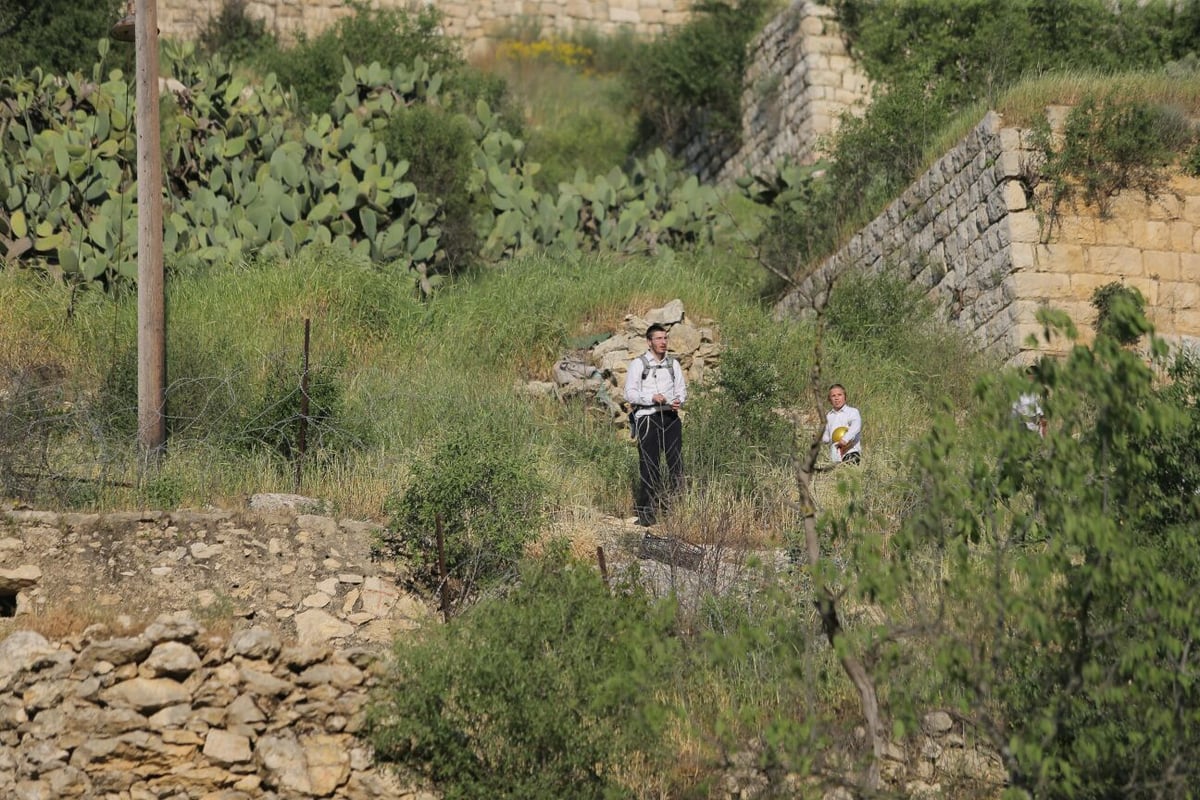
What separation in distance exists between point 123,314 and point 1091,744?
33.4 feet

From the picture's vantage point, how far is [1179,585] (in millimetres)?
6508

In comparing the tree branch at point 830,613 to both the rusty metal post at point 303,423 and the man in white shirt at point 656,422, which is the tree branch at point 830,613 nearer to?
the man in white shirt at point 656,422

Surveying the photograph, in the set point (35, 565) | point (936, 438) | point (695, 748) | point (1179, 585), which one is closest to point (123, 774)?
point (35, 565)

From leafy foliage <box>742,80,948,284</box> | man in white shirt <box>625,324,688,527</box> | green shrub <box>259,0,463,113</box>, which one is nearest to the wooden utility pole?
man in white shirt <box>625,324,688,527</box>

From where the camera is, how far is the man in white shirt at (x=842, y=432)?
11.7m

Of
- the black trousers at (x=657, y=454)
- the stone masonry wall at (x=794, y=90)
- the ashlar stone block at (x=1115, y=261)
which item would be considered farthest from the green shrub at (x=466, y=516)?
the stone masonry wall at (x=794, y=90)

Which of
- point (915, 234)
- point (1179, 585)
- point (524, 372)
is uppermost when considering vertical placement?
point (1179, 585)

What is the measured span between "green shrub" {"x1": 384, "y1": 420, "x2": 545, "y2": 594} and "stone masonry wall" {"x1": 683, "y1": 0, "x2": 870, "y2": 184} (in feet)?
32.3

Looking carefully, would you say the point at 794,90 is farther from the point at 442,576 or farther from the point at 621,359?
the point at 442,576

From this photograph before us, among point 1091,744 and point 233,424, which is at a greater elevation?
point 1091,744

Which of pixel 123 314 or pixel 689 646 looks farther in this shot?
pixel 123 314

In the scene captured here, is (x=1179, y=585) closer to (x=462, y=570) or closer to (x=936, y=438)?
(x=936, y=438)

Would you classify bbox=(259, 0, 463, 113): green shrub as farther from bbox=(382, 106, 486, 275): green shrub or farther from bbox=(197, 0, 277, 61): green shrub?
bbox=(382, 106, 486, 275): green shrub

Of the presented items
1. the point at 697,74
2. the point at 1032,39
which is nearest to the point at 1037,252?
the point at 1032,39
